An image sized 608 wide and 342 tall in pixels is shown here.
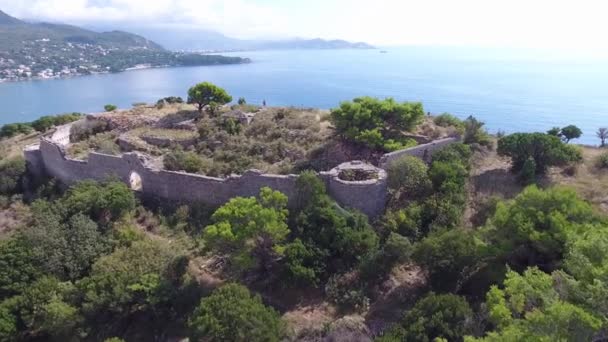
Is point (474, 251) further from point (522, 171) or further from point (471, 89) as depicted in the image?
point (471, 89)

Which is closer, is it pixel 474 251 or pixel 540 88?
pixel 474 251

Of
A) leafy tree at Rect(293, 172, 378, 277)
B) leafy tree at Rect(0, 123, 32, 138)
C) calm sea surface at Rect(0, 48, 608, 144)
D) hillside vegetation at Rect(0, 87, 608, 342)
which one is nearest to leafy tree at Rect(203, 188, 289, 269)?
hillside vegetation at Rect(0, 87, 608, 342)

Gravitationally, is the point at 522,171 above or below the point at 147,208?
above

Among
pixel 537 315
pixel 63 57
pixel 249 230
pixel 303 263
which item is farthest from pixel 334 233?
pixel 63 57

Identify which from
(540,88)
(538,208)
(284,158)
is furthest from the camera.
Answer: (540,88)

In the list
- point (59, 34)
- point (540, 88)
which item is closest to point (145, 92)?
point (540, 88)

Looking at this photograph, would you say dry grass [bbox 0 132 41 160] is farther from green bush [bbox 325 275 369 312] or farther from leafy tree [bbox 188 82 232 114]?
green bush [bbox 325 275 369 312]
